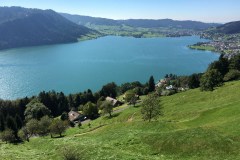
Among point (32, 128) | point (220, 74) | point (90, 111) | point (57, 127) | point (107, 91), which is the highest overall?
point (220, 74)

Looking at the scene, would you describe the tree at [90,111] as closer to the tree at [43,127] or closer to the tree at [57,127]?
the tree at [43,127]

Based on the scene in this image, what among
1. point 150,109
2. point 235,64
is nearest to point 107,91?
point 235,64

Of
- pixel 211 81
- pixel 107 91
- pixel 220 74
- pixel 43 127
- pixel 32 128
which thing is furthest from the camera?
pixel 107 91

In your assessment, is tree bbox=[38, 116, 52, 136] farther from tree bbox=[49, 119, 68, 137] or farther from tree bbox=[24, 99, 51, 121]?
tree bbox=[24, 99, 51, 121]

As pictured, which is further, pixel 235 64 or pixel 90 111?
pixel 235 64

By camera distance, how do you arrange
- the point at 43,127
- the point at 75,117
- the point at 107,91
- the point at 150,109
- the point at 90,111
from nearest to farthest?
1. the point at 150,109
2. the point at 43,127
3. the point at 90,111
4. the point at 75,117
5. the point at 107,91

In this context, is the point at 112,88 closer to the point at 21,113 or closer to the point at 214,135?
the point at 21,113

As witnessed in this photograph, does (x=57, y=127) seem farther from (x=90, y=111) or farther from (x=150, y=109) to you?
(x=90, y=111)

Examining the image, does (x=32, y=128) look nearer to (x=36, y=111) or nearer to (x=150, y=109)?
(x=36, y=111)

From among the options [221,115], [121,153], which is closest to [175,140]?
[121,153]

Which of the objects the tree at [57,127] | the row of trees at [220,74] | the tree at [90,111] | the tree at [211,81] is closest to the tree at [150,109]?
the tree at [57,127]

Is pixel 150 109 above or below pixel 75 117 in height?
above

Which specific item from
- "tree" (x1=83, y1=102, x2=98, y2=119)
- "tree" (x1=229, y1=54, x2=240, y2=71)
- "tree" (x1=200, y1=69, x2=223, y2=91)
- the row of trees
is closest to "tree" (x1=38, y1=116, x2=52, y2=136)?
"tree" (x1=83, y1=102, x2=98, y2=119)

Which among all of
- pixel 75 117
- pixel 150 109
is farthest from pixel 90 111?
pixel 150 109
